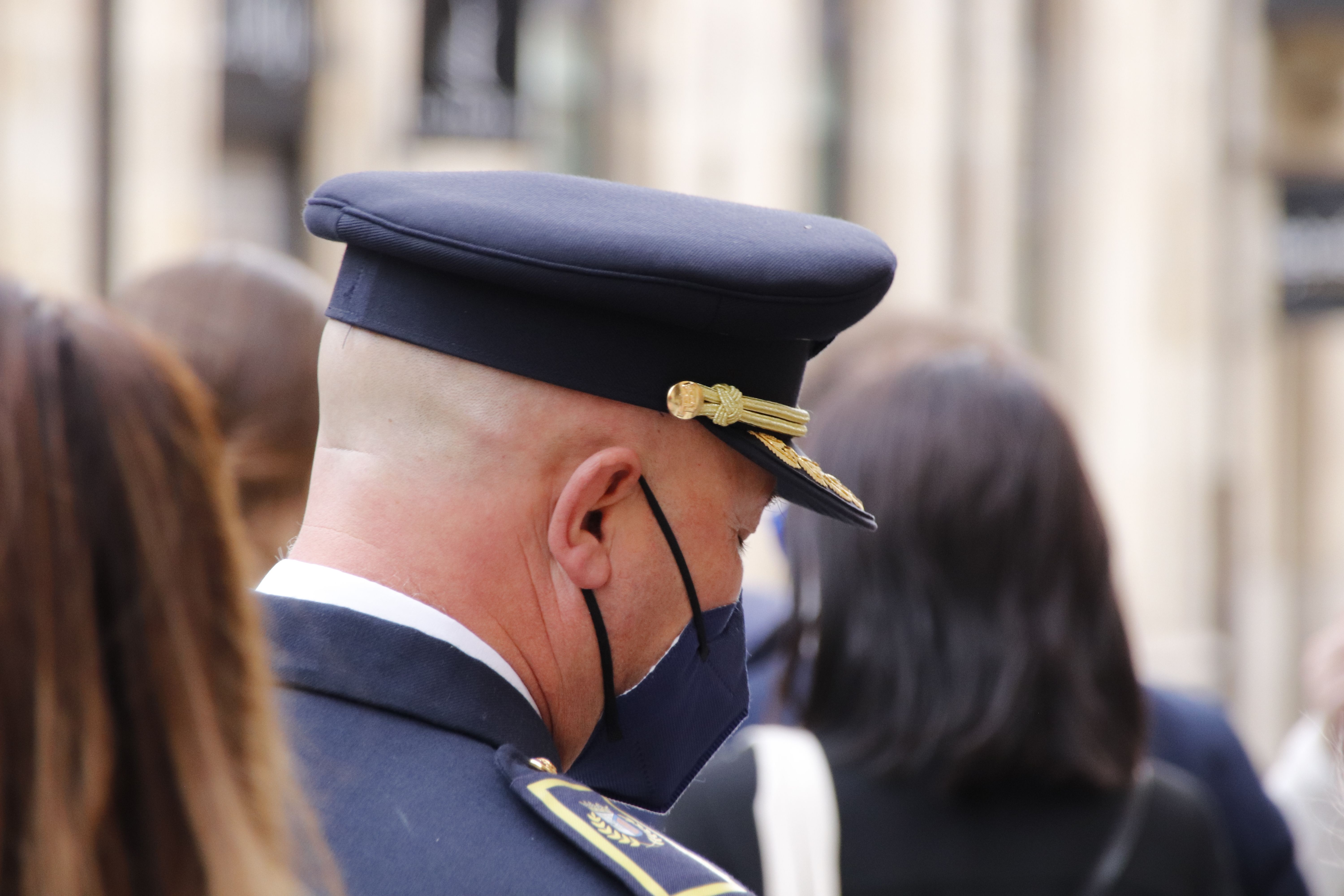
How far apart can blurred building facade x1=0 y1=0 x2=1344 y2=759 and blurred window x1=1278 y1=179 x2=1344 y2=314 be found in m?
0.02

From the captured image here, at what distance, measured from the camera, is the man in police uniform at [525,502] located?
134 centimetres

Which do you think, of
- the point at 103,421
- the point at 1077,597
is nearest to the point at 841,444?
the point at 1077,597

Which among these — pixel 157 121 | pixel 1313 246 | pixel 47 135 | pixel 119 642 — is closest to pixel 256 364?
pixel 119 642

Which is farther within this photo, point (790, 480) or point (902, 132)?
point (902, 132)

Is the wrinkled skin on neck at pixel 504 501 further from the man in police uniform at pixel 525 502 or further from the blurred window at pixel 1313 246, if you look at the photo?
the blurred window at pixel 1313 246

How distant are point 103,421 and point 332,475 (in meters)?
0.52

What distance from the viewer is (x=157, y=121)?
772cm

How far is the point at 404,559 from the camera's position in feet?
4.69

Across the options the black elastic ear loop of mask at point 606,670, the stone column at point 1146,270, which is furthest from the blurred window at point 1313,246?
the black elastic ear loop of mask at point 606,670

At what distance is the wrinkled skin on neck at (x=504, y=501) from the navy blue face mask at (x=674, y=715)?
52 mm

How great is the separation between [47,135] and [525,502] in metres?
6.68

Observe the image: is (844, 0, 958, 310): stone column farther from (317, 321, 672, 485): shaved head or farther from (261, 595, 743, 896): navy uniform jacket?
(261, 595, 743, 896): navy uniform jacket

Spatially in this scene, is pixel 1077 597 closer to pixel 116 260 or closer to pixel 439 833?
pixel 439 833

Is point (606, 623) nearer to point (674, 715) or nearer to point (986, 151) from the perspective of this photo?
point (674, 715)
